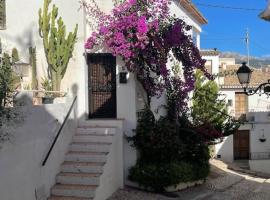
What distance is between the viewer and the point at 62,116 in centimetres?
1278

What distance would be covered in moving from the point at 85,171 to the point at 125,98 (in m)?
2.96

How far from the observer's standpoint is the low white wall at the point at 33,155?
930 cm

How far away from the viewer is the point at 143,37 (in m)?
13.7

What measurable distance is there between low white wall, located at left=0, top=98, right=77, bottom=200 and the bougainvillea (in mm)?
2419

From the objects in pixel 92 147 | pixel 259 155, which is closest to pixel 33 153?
pixel 92 147

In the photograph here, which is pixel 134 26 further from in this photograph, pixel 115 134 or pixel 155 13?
pixel 115 134

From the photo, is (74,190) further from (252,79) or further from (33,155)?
(252,79)

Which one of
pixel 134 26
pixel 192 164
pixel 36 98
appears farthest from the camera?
pixel 192 164

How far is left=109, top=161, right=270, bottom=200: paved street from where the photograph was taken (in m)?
13.6

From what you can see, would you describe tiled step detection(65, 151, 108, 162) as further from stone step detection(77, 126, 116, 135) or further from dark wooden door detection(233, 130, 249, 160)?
dark wooden door detection(233, 130, 249, 160)

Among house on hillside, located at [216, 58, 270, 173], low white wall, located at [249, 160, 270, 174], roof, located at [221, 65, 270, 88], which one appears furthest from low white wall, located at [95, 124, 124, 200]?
roof, located at [221, 65, 270, 88]

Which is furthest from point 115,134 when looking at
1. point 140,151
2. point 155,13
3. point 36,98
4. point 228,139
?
point 228,139

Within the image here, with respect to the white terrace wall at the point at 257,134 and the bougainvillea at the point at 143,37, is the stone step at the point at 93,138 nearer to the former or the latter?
the bougainvillea at the point at 143,37

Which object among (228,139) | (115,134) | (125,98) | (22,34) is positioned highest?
(22,34)
